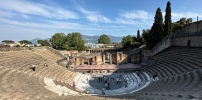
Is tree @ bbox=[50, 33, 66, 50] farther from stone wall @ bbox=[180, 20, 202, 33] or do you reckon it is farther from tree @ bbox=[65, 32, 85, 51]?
stone wall @ bbox=[180, 20, 202, 33]

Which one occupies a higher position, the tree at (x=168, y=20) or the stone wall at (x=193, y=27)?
the tree at (x=168, y=20)

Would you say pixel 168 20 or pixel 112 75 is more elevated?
pixel 168 20

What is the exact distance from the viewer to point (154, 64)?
66.3 feet

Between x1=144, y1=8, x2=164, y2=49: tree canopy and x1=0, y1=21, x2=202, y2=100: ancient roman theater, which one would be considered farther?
x1=144, y1=8, x2=164, y2=49: tree canopy

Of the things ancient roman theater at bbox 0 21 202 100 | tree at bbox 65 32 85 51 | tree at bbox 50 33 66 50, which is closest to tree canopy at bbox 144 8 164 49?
ancient roman theater at bbox 0 21 202 100

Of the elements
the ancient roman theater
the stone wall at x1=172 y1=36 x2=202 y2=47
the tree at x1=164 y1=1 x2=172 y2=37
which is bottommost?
the ancient roman theater

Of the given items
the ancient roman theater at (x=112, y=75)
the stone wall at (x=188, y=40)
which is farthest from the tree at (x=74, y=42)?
the stone wall at (x=188, y=40)

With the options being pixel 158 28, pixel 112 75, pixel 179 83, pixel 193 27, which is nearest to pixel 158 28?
pixel 158 28

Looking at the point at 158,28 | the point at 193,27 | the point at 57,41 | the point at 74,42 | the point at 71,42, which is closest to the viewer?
the point at 193,27

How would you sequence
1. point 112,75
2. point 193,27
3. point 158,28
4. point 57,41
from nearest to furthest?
point 112,75, point 193,27, point 158,28, point 57,41

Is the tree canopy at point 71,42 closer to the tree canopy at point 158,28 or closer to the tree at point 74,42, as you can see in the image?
the tree at point 74,42

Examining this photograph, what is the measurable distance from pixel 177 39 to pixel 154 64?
23.7 ft

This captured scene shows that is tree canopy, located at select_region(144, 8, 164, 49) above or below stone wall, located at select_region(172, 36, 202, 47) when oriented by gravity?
above

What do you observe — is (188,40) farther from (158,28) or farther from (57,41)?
(57,41)
